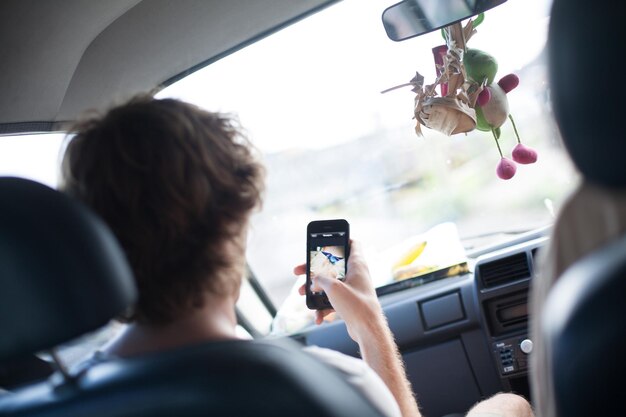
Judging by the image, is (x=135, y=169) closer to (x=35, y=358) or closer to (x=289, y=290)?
(x=35, y=358)

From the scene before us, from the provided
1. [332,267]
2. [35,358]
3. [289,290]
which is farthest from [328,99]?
[35,358]

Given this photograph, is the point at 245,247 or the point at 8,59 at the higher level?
the point at 8,59

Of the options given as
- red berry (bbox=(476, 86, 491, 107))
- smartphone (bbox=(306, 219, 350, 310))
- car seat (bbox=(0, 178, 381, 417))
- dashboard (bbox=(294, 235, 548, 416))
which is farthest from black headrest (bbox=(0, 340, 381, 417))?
dashboard (bbox=(294, 235, 548, 416))

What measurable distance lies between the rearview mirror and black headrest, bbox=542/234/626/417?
147 centimetres

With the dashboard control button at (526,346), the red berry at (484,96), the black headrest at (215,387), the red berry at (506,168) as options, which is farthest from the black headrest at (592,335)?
the dashboard control button at (526,346)

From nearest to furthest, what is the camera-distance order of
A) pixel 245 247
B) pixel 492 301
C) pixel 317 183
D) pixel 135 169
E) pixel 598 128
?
pixel 598 128 → pixel 135 169 → pixel 245 247 → pixel 492 301 → pixel 317 183

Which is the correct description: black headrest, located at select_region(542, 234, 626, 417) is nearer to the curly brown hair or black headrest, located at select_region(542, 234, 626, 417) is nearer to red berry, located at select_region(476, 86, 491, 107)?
the curly brown hair

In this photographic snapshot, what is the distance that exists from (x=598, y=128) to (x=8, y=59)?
7.59 feet

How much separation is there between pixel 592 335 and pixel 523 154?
1.62 meters

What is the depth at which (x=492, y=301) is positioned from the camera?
3309 mm

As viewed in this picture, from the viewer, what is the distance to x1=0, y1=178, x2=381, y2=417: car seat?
128 centimetres

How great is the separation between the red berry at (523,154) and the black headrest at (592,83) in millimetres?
1538

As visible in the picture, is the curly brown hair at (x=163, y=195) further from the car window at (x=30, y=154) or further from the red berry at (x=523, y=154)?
the car window at (x=30, y=154)

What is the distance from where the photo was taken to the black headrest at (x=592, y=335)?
1201 millimetres
